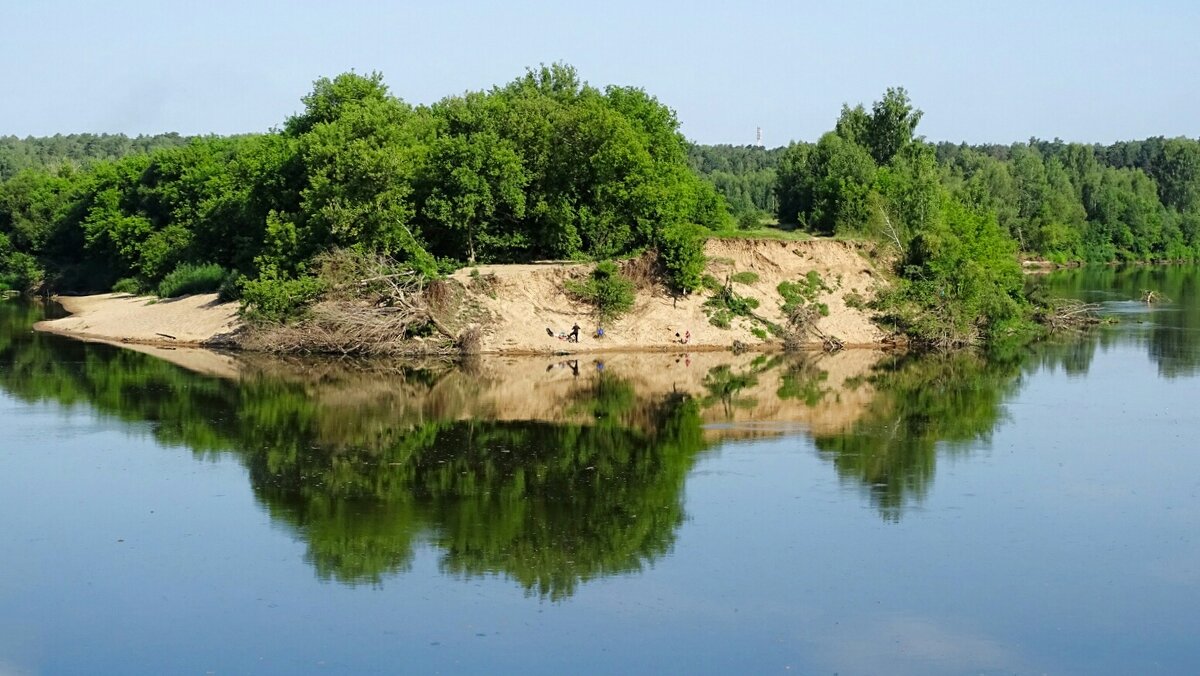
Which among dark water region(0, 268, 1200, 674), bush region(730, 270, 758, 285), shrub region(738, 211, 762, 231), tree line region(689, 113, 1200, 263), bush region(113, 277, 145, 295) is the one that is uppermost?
tree line region(689, 113, 1200, 263)

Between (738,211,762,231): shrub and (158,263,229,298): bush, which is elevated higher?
(738,211,762,231): shrub

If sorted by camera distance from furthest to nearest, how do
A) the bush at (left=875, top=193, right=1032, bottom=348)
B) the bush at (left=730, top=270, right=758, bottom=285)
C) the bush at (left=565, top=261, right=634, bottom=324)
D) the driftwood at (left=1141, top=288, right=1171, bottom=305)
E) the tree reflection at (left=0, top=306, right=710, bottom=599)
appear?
the driftwood at (left=1141, top=288, right=1171, bottom=305) → the bush at (left=730, top=270, right=758, bottom=285) → the bush at (left=875, top=193, right=1032, bottom=348) → the bush at (left=565, top=261, right=634, bottom=324) → the tree reflection at (left=0, top=306, right=710, bottom=599)

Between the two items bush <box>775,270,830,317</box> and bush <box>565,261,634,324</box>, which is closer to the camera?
bush <box>565,261,634,324</box>

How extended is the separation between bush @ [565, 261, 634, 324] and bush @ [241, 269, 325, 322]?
10.5 m

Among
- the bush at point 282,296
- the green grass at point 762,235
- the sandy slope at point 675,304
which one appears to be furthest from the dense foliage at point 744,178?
the bush at point 282,296

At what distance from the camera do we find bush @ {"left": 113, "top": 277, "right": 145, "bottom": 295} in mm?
70438

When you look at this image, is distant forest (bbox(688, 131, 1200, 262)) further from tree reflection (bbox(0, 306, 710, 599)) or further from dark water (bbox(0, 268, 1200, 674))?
tree reflection (bbox(0, 306, 710, 599))

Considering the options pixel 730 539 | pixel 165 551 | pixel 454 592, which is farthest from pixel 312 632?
pixel 730 539

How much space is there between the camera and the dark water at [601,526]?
18.1m

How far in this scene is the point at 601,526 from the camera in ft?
79.5

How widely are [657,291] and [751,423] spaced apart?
1892 centimetres

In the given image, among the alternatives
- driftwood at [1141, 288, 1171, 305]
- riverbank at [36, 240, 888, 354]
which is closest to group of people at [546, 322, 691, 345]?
riverbank at [36, 240, 888, 354]

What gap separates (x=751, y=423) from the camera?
3547 cm

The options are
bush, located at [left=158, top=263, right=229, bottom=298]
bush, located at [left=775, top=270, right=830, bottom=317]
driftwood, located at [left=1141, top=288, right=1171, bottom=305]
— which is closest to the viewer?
bush, located at [left=775, top=270, right=830, bottom=317]
